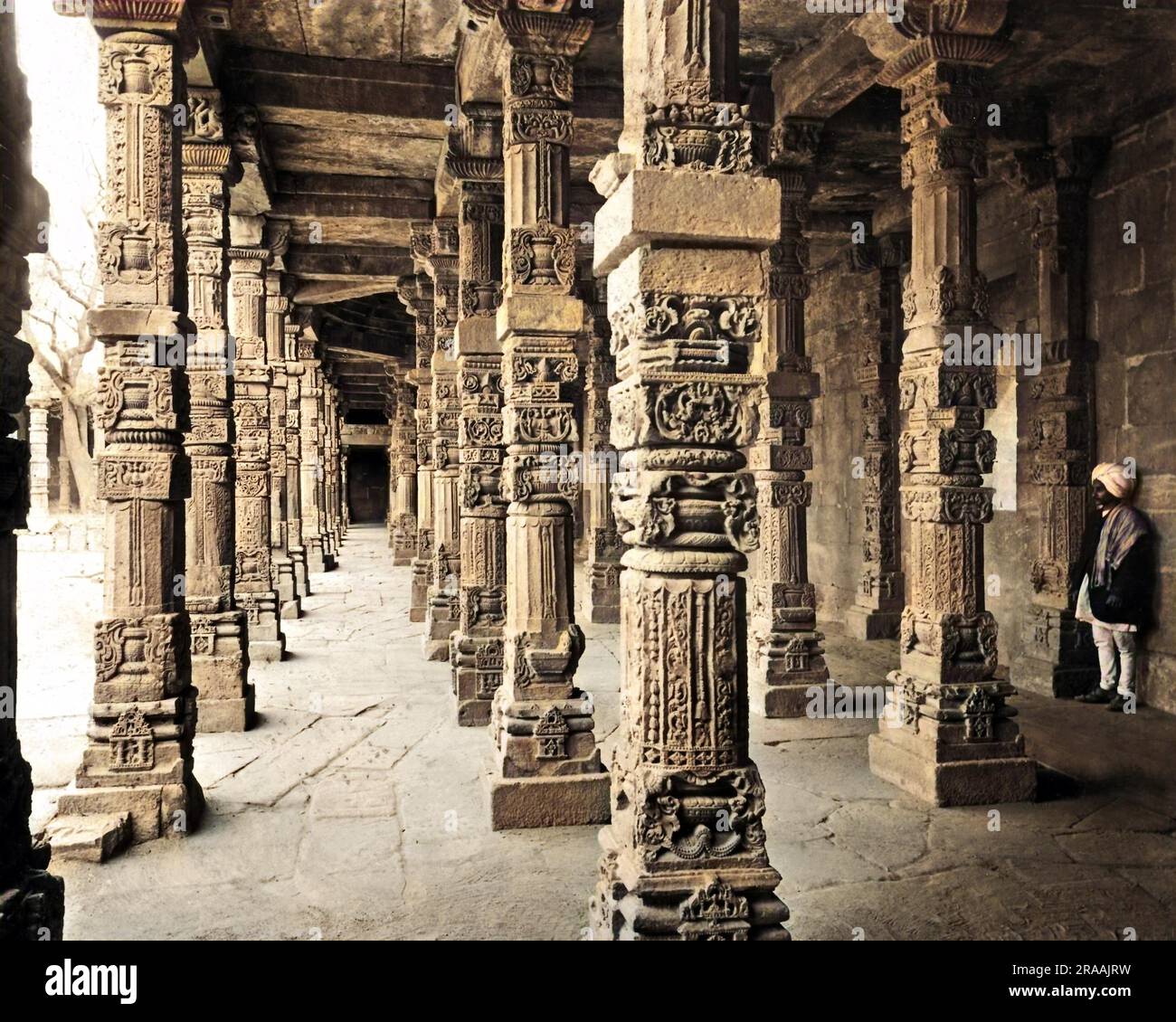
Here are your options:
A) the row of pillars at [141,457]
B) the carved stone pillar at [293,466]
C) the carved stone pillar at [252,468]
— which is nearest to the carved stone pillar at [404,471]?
the carved stone pillar at [293,466]

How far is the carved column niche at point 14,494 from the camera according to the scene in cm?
276

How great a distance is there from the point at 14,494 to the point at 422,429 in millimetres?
11579

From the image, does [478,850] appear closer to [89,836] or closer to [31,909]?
[89,836]

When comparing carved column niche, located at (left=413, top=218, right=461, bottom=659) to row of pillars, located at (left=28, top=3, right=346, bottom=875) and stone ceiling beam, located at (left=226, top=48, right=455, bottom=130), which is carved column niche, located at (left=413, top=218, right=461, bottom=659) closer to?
stone ceiling beam, located at (left=226, top=48, right=455, bottom=130)

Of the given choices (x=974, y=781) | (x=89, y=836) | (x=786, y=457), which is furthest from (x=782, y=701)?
(x=89, y=836)

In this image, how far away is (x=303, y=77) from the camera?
8352mm

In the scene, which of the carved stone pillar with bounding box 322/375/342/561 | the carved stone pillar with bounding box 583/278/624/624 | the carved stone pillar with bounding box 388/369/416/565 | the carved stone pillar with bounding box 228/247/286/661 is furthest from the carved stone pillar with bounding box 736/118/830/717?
the carved stone pillar with bounding box 322/375/342/561

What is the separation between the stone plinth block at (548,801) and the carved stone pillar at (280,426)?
8844mm

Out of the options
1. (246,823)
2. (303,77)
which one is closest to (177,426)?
(246,823)

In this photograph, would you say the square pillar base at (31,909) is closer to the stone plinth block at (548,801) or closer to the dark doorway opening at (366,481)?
the stone plinth block at (548,801)

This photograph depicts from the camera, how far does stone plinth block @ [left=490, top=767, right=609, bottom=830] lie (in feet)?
17.7

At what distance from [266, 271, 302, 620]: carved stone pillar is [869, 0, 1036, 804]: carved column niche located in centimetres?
970

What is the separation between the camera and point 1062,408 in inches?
351

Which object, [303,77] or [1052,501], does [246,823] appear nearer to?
[303,77]
